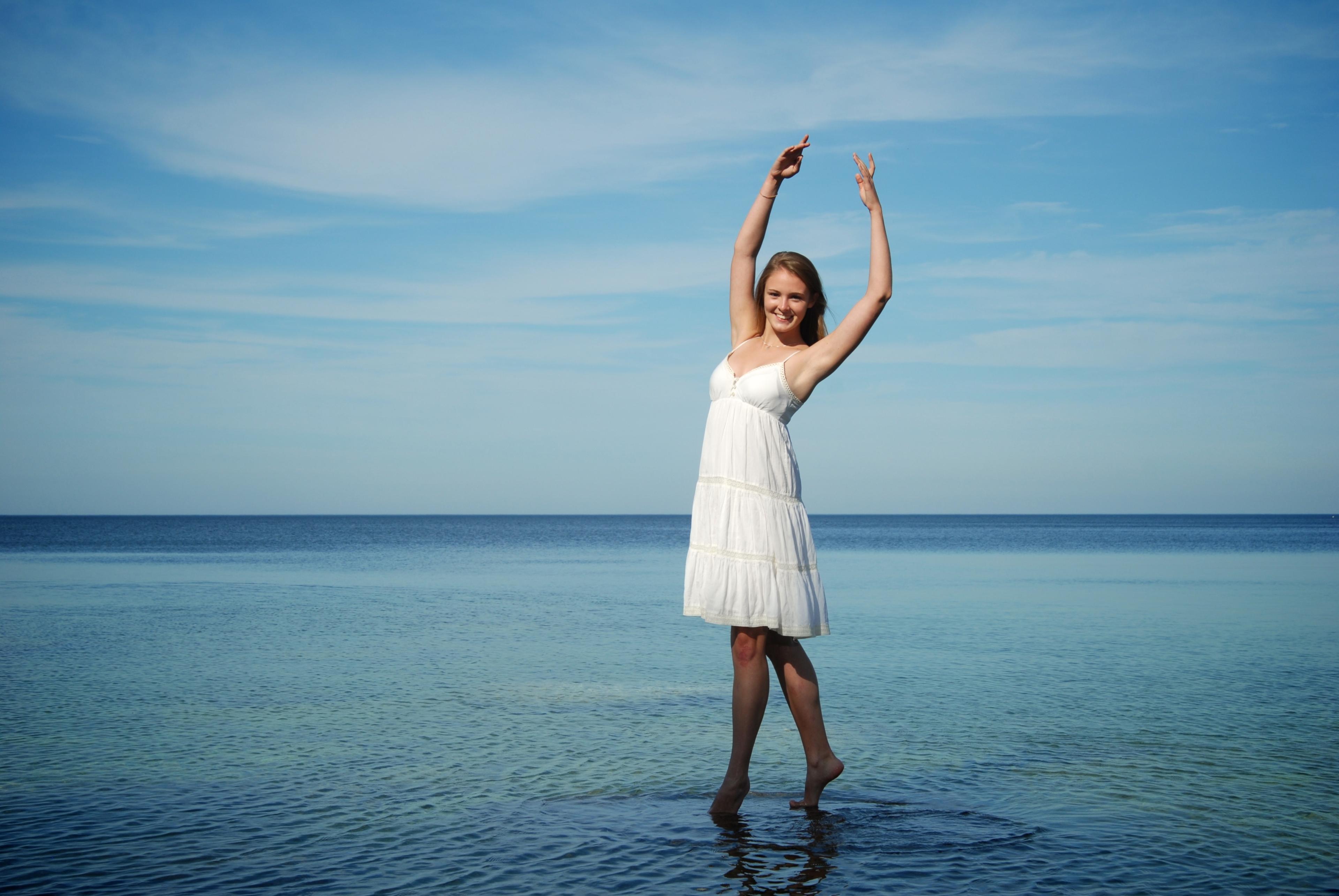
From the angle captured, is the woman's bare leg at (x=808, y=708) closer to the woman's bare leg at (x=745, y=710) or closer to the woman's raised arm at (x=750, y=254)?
the woman's bare leg at (x=745, y=710)

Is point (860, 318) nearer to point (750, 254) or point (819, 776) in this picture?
point (750, 254)

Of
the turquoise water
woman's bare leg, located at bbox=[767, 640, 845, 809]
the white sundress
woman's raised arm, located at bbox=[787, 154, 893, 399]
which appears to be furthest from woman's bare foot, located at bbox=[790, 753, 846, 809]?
woman's raised arm, located at bbox=[787, 154, 893, 399]

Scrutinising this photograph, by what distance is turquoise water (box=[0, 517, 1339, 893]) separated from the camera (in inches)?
141

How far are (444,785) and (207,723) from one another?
2.39 m

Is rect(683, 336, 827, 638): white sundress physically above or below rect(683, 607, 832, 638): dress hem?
above

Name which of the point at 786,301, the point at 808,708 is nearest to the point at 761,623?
the point at 808,708

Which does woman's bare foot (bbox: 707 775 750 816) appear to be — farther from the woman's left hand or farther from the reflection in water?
the woman's left hand

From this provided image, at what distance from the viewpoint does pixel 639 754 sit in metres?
5.50

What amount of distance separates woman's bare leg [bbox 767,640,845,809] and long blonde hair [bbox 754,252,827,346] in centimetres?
124

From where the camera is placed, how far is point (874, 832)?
13.0ft

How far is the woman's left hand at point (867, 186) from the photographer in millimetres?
3971

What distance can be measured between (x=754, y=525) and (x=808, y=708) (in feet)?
2.59

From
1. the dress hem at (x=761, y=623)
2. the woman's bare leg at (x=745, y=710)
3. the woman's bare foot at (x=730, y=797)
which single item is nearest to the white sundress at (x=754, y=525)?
the dress hem at (x=761, y=623)

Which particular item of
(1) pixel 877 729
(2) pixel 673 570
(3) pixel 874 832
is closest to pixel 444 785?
A: (3) pixel 874 832
